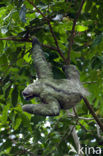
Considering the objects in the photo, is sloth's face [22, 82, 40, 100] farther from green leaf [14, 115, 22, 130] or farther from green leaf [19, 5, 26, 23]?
green leaf [14, 115, 22, 130]

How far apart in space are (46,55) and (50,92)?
115cm

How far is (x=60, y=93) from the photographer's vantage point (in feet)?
8.27

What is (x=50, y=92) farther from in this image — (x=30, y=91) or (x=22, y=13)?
(x=22, y=13)

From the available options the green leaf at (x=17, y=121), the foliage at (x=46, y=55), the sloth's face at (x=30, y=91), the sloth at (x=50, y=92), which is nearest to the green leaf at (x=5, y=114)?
the foliage at (x=46, y=55)

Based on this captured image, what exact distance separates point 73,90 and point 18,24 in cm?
190

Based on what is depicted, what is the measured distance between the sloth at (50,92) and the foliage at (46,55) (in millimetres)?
260

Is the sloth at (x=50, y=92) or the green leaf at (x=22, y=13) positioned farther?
the green leaf at (x=22, y=13)

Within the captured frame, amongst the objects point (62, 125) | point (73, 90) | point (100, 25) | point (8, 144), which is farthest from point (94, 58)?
point (8, 144)

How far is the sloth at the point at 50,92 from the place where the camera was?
2.26 metres

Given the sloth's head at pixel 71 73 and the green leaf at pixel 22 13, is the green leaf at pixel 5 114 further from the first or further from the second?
the green leaf at pixel 22 13

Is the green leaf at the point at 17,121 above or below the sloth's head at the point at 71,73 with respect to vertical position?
below

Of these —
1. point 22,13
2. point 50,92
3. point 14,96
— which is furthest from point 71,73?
point 14,96

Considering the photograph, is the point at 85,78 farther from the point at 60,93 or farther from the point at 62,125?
the point at 60,93

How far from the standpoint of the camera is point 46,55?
353cm
